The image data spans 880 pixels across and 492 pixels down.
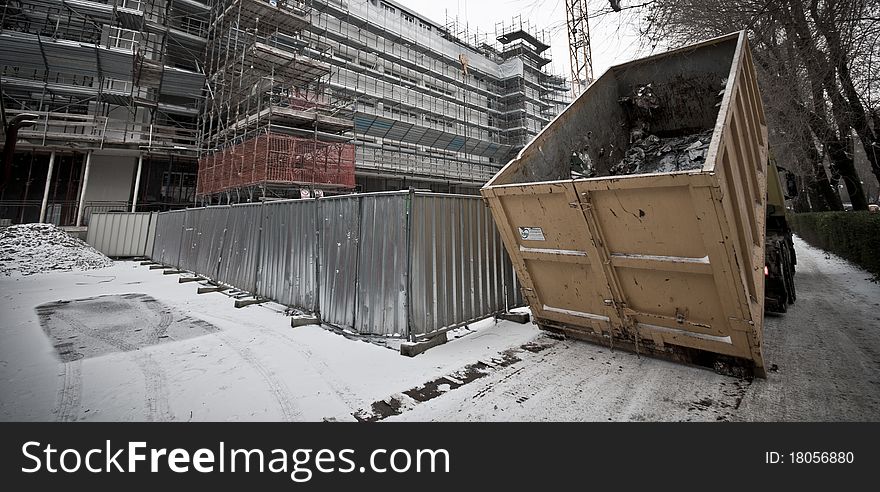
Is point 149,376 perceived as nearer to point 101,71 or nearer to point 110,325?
point 110,325

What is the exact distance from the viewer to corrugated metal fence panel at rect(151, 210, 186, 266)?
35.7 ft

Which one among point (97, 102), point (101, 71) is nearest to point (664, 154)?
point (97, 102)

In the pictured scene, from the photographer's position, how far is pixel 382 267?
425cm

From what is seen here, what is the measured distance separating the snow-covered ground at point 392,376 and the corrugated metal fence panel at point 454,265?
36 cm

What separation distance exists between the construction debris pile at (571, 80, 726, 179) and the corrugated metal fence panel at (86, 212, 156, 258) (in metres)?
17.0

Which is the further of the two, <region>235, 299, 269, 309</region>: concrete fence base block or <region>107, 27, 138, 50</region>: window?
<region>107, 27, 138, 50</region>: window

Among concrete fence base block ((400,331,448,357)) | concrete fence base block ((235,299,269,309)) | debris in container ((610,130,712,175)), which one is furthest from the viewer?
concrete fence base block ((235,299,269,309))

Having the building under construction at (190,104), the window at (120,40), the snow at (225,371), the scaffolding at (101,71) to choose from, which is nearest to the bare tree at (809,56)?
the snow at (225,371)

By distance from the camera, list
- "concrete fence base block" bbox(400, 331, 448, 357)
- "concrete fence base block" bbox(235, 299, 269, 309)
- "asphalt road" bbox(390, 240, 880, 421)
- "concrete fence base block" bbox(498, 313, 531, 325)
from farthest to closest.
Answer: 1. "concrete fence base block" bbox(235, 299, 269, 309)
2. "concrete fence base block" bbox(498, 313, 531, 325)
3. "concrete fence base block" bbox(400, 331, 448, 357)
4. "asphalt road" bbox(390, 240, 880, 421)

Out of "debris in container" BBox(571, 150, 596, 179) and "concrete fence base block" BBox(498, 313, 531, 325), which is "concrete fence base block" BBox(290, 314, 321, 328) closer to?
"concrete fence base block" BBox(498, 313, 531, 325)

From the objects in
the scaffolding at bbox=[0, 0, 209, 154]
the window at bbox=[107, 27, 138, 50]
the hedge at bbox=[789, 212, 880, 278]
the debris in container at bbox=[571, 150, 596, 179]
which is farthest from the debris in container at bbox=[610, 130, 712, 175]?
the window at bbox=[107, 27, 138, 50]

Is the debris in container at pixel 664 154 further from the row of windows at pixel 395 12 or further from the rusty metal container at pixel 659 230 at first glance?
the row of windows at pixel 395 12

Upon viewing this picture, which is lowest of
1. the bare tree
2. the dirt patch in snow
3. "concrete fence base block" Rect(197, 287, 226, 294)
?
the dirt patch in snow
